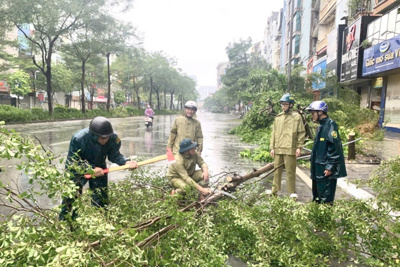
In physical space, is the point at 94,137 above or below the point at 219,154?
above

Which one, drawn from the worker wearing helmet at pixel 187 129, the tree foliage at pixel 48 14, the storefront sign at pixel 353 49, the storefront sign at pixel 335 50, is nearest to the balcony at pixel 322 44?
the storefront sign at pixel 335 50

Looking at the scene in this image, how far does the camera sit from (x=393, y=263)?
2.48 m

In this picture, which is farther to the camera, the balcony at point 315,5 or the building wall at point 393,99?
the balcony at point 315,5

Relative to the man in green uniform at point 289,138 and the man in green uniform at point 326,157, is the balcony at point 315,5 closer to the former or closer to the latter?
the man in green uniform at point 289,138

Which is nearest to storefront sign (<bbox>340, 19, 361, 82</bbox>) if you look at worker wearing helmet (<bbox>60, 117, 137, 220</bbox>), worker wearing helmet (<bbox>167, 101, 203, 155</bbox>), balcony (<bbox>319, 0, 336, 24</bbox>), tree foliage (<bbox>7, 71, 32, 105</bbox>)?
balcony (<bbox>319, 0, 336, 24</bbox>)

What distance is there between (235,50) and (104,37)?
17589 mm

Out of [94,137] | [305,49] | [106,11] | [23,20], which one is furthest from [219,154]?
[305,49]

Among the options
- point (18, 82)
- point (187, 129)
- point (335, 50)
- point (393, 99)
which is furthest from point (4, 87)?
point (393, 99)

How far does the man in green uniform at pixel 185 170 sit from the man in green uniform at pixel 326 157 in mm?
1527

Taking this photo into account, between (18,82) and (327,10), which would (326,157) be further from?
(18,82)

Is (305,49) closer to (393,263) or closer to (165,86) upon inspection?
(165,86)

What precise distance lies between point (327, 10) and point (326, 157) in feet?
88.4

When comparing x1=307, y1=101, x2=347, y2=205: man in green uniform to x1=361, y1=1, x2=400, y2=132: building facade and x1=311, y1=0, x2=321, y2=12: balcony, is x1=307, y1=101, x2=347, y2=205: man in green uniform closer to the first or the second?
x1=361, y1=1, x2=400, y2=132: building facade

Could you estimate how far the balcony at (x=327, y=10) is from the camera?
2486cm
